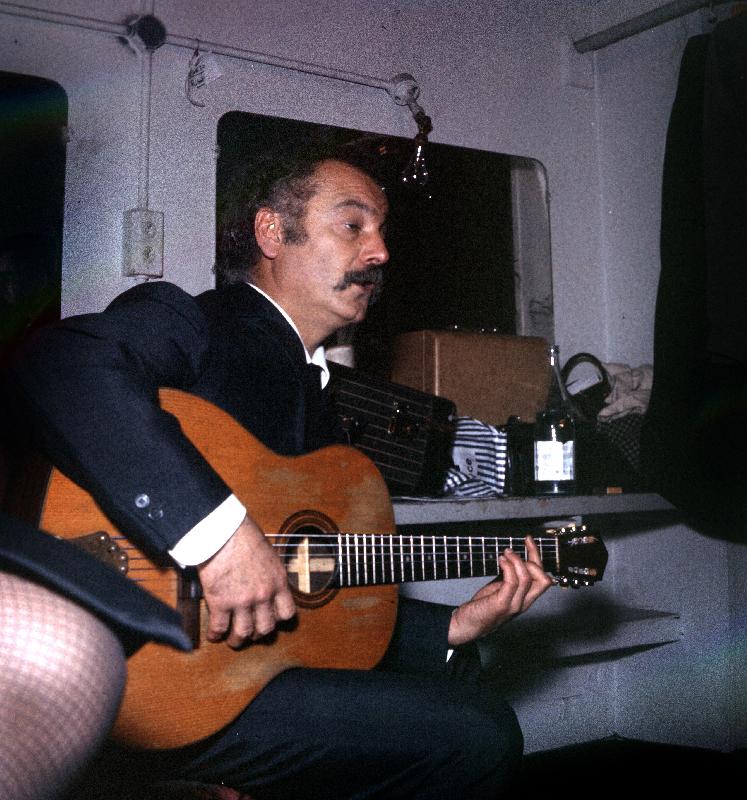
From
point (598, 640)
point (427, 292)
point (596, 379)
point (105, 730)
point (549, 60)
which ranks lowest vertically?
point (598, 640)

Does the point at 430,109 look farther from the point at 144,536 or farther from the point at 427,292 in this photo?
the point at 144,536

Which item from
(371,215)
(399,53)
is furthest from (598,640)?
(399,53)

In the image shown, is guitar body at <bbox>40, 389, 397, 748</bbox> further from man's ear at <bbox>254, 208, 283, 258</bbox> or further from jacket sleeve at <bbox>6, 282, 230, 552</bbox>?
man's ear at <bbox>254, 208, 283, 258</bbox>

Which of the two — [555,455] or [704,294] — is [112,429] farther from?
[704,294]

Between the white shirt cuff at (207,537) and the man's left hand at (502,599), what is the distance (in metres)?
0.66

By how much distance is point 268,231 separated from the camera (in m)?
1.82

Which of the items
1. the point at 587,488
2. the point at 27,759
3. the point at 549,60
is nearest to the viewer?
the point at 27,759

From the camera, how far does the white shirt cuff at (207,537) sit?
1044 mm

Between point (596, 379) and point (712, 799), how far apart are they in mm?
1209

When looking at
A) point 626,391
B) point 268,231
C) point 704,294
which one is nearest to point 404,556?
point 268,231

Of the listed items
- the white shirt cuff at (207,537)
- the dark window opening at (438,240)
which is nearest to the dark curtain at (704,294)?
the dark window opening at (438,240)

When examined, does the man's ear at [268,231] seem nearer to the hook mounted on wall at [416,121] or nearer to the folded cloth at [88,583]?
the hook mounted on wall at [416,121]

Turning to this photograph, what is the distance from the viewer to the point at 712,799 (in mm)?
2270

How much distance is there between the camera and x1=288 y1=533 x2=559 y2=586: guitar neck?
1301 millimetres
